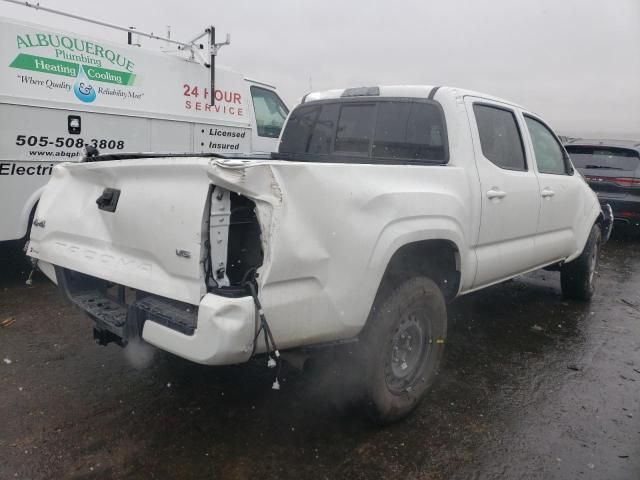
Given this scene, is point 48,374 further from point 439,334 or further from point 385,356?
point 439,334

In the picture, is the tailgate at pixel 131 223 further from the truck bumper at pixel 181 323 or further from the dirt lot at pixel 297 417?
the dirt lot at pixel 297 417

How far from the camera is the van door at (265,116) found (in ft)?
26.0

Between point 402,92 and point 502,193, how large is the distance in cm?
101

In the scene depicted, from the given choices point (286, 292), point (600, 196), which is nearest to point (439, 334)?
point (286, 292)

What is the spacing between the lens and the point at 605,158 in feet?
29.8

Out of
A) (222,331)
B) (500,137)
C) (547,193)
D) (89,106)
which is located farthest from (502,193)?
(89,106)

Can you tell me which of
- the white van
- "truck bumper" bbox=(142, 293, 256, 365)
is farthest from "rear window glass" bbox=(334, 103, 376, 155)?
the white van

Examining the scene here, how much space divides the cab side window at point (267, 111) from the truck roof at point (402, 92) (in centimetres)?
371

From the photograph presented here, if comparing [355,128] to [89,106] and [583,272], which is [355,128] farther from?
[89,106]

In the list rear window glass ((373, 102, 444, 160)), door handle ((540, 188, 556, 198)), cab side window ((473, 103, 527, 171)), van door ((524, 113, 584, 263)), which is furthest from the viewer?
van door ((524, 113, 584, 263))

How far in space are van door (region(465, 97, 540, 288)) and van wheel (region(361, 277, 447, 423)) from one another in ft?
2.25

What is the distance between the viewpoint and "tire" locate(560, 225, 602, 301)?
18.1 feet

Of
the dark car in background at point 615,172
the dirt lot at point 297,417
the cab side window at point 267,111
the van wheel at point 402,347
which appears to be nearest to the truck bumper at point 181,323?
the dirt lot at point 297,417

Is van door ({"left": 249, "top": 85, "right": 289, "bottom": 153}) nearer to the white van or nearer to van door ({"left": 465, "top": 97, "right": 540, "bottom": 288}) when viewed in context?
the white van
